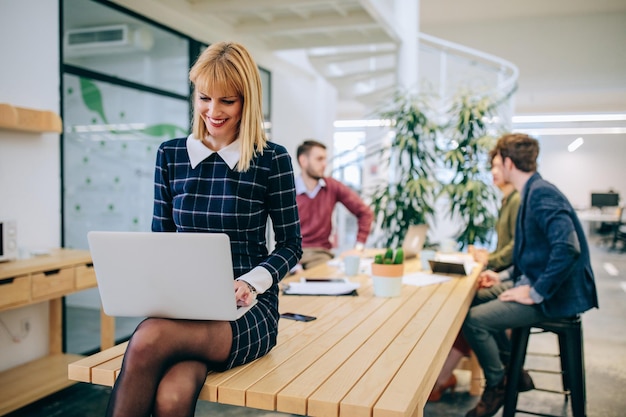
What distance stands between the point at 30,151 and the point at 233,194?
2.50 meters

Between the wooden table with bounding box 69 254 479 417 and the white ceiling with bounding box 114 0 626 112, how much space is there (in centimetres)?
353

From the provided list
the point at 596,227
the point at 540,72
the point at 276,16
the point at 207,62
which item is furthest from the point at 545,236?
the point at 596,227

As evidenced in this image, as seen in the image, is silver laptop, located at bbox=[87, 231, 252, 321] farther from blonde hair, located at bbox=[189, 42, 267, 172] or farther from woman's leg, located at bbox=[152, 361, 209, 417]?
blonde hair, located at bbox=[189, 42, 267, 172]

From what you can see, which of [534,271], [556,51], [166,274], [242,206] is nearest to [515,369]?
[534,271]

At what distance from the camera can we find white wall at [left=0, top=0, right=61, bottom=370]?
3414mm

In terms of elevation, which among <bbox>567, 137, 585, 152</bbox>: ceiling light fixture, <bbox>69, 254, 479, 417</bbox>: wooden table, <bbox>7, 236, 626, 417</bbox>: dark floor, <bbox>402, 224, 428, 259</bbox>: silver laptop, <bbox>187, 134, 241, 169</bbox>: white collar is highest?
<bbox>567, 137, 585, 152</bbox>: ceiling light fixture

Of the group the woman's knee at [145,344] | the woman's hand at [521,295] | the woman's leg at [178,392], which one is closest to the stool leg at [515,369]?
the woman's hand at [521,295]

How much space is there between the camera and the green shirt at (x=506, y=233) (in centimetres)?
327

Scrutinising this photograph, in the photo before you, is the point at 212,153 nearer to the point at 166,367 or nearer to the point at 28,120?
the point at 166,367

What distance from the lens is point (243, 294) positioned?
57.4 inches

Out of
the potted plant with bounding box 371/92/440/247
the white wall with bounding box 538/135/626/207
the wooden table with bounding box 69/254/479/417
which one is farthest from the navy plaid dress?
the white wall with bounding box 538/135/626/207

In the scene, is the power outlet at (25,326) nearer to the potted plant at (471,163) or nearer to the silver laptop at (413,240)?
the silver laptop at (413,240)

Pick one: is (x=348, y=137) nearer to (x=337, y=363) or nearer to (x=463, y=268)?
(x=463, y=268)

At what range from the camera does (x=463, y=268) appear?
9.42 ft
